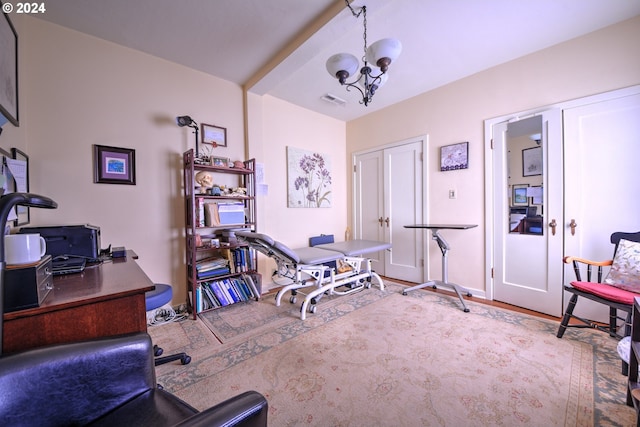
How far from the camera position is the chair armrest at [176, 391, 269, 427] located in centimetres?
56

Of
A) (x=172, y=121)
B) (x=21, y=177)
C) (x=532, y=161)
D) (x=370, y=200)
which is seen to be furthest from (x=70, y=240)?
(x=532, y=161)

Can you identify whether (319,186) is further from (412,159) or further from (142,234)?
(142,234)

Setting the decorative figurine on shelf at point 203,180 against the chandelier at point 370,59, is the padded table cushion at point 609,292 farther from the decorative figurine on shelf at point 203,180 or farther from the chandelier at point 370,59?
the decorative figurine on shelf at point 203,180

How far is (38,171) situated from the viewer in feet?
6.56

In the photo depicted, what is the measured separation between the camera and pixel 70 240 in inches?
63.3

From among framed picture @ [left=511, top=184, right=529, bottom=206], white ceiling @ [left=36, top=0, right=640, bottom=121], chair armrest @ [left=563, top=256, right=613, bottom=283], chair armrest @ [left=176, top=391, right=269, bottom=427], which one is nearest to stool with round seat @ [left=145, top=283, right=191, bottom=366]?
chair armrest @ [left=176, top=391, right=269, bottom=427]

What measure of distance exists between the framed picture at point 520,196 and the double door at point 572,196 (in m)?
0.02

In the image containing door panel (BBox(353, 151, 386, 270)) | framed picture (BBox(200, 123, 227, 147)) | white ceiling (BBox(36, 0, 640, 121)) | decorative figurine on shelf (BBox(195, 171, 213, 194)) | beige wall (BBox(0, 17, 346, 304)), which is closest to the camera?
white ceiling (BBox(36, 0, 640, 121))

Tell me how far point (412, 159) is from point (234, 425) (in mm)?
3598

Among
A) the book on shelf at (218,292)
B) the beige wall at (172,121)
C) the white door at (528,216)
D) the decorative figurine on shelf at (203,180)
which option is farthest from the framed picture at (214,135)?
the white door at (528,216)

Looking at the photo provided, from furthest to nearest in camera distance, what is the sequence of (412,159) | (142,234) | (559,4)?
(412,159)
(142,234)
(559,4)

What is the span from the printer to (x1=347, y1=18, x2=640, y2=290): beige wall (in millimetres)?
3572

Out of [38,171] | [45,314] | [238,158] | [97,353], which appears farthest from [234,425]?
[238,158]

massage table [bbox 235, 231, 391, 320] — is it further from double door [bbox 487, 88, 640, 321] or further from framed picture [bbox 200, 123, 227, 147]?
double door [bbox 487, 88, 640, 321]
